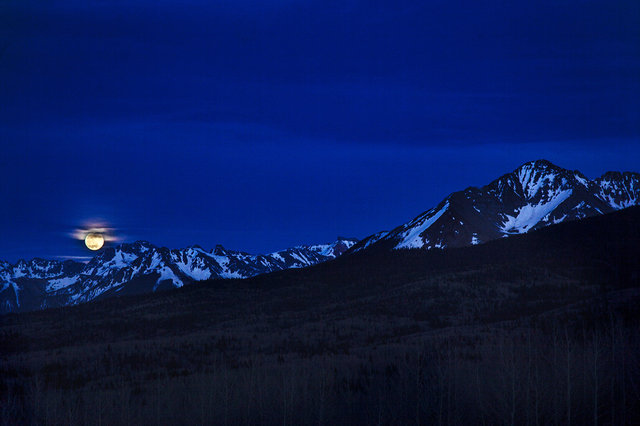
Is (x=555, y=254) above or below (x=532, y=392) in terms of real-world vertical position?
above

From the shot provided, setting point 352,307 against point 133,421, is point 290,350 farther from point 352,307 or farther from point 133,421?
point 352,307

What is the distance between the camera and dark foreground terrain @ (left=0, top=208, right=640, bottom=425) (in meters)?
15.9

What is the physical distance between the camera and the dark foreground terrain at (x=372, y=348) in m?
15.9

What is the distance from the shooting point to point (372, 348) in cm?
3381

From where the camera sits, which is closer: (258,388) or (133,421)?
(133,421)

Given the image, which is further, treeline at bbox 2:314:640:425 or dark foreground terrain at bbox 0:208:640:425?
dark foreground terrain at bbox 0:208:640:425

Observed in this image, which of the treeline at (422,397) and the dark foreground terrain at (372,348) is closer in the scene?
the treeline at (422,397)

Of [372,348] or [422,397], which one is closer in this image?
[422,397]

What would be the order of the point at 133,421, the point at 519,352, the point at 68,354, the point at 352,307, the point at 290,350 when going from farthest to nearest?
the point at 352,307 < the point at 68,354 < the point at 290,350 < the point at 519,352 < the point at 133,421

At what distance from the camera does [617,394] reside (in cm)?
1516

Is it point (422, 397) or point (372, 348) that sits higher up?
point (372, 348)

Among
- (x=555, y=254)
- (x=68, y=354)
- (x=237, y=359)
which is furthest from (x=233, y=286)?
(x=237, y=359)

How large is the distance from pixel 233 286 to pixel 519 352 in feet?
346

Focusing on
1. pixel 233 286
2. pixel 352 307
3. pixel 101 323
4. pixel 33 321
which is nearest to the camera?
pixel 352 307
